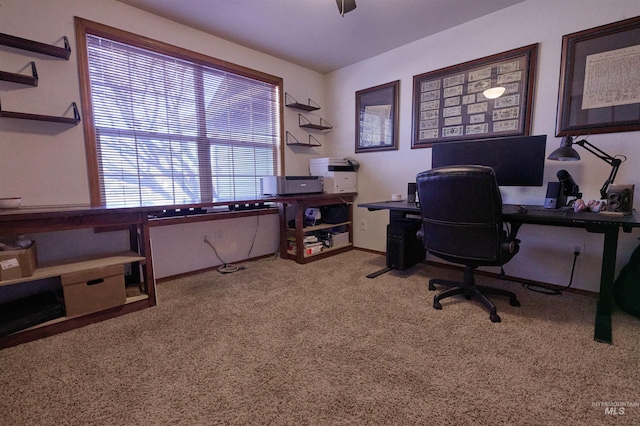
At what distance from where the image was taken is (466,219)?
5.76ft

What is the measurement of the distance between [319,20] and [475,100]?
1.64 metres

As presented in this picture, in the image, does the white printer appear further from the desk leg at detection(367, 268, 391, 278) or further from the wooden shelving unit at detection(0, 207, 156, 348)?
the wooden shelving unit at detection(0, 207, 156, 348)

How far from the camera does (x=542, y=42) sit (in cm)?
224

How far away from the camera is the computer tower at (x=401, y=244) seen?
2.66 meters

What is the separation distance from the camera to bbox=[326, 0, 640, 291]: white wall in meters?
2.04

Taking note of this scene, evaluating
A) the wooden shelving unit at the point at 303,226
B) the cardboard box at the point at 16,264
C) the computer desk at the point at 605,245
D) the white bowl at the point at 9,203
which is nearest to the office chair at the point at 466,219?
the computer desk at the point at 605,245

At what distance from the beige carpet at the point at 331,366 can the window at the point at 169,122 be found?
1.04m

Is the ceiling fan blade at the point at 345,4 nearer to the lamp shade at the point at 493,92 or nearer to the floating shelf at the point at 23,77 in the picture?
the lamp shade at the point at 493,92

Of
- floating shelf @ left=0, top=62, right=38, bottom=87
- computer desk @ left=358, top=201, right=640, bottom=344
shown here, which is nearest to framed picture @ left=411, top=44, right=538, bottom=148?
computer desk @ left=358, top=201, right=640, bottom=344

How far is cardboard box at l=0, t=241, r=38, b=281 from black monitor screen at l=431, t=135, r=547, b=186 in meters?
3.21

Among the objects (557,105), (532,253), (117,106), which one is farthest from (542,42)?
(117,106)

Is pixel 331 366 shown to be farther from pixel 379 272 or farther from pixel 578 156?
pixel 578 156

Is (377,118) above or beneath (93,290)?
above

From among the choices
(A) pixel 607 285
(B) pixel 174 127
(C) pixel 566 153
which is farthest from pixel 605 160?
(B) pixel 174 127
